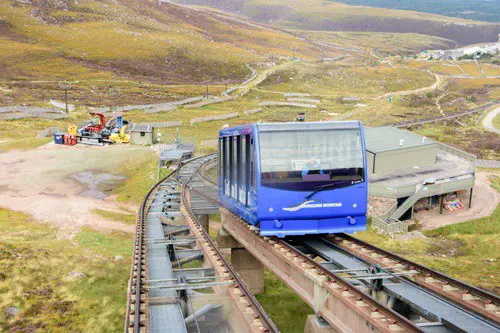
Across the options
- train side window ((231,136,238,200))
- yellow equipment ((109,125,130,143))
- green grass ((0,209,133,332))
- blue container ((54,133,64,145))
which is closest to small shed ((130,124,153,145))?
yellow equipment ((109,125,130,143))

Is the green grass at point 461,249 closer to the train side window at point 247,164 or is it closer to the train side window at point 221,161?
the train side window at point 221,161

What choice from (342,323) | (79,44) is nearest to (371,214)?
(342,323)

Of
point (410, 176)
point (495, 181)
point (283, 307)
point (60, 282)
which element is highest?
point (410, 176)

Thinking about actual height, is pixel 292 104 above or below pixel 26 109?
above

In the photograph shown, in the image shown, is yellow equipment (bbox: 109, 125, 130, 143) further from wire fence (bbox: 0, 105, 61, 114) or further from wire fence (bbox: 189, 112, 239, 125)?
wire fence (bbox: 0, 105, 61, 114)

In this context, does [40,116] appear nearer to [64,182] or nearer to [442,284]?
[64,182]

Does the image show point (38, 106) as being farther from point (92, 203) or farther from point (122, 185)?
point (92, 203)

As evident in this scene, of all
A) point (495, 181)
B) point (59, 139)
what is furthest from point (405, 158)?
point (59, 139)
